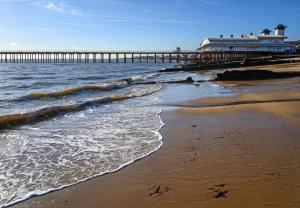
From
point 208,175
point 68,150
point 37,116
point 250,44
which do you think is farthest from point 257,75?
point 250,44

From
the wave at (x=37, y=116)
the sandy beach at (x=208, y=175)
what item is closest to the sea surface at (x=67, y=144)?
the wave at (x=37, y=116)

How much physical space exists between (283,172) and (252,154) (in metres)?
1.25

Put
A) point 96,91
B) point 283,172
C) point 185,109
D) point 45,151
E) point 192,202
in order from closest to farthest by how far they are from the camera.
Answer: point 192,202
point 283,172
point 45,151
point 185,109
point 96,91

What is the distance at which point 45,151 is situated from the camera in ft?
26.9

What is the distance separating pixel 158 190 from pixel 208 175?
3.01 ft

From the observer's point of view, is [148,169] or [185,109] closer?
[148,169]

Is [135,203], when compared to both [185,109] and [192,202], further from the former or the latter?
[185,109]

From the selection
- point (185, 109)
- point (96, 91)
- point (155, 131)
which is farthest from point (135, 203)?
point (96, 91)

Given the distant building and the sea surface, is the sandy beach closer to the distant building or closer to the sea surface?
the sea surface

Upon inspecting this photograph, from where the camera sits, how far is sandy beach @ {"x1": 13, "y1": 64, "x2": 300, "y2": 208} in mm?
5168

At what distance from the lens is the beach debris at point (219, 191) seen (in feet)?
A: 17.1

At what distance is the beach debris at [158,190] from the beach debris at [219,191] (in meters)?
0.59

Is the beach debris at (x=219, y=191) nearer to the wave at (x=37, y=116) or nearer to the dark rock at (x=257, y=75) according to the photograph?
the wave at (x=37, y=116)

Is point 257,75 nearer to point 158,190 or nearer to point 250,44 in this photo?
point 158,190
